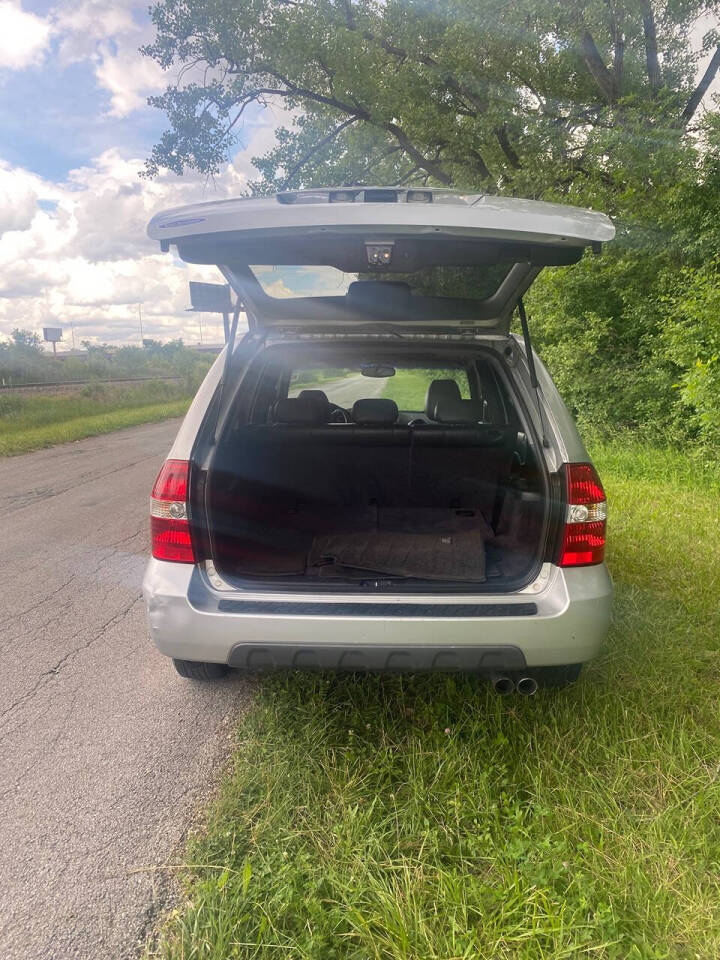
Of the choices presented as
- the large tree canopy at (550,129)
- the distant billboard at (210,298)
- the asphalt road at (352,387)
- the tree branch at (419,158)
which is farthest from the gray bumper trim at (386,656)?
the tree branch at (419,158)

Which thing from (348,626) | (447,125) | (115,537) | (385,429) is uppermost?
(447,125)

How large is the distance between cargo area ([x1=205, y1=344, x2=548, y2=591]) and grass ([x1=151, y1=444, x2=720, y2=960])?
65cm

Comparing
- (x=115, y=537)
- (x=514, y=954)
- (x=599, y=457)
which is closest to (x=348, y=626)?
(x=514, y=954)

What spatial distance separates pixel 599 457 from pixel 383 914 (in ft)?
21.7

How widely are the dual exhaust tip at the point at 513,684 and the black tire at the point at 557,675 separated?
7.1 inches

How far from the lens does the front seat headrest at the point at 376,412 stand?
3.47m

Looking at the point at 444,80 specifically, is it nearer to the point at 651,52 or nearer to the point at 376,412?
the point at 651,52

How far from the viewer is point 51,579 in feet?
14.0

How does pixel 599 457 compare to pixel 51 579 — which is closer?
pixel 51 579

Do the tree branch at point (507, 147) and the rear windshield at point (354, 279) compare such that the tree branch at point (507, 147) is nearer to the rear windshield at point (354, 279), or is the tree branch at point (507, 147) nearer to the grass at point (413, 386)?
Answer: the grass at point (413, 386)

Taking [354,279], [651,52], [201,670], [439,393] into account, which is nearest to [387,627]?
[201,670]

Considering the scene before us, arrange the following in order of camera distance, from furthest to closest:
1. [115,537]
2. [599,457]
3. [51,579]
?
[599,457], [115,537], [51,579]

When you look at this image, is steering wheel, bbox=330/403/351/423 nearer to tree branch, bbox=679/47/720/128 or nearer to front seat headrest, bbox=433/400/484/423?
front seat headrest, bbox=433/400/484/423

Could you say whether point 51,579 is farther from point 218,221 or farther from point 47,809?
point 218,221
